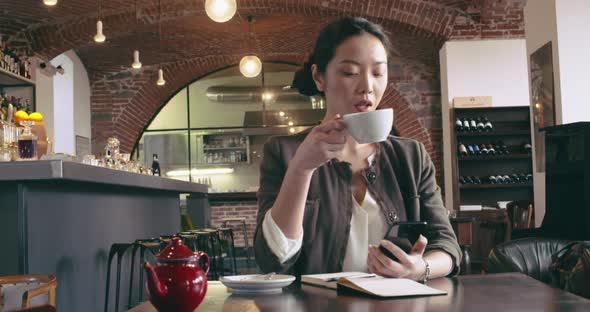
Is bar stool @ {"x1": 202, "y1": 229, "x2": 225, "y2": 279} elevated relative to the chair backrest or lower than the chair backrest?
lower

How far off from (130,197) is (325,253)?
11.4 ft

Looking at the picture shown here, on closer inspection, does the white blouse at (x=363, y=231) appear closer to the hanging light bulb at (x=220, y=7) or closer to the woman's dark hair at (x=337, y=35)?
the woman's dark hair at (x=337, y=35)

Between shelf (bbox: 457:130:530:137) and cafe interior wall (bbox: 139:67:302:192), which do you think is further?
cafe interior wall (bbox: 139:67:302:192)

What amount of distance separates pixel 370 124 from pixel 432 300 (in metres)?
0.38

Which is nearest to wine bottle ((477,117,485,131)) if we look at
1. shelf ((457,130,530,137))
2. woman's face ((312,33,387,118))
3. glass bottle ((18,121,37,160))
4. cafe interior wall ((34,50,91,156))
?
shelf ((457,130,530,137))

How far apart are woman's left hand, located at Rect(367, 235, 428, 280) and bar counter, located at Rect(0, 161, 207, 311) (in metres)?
1.92

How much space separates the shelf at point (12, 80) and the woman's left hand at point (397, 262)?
275 inches

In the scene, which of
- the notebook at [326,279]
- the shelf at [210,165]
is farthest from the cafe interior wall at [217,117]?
the notebook at [326,279]

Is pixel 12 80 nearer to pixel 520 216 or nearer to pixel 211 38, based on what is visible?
pixel 211 38

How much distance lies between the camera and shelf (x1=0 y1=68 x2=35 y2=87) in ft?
25.4

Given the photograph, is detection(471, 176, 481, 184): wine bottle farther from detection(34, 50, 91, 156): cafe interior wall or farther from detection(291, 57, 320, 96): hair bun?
detection(291, 57, 320, 96): hair bun

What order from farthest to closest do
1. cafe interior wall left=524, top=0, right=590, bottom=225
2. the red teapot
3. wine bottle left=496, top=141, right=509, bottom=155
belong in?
wine bottle left=496, top=141, right=509, bottom=155, cafe interior wall left=524, top=0, right=590, bottom=225, the red teapot

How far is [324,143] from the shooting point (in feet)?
4.65

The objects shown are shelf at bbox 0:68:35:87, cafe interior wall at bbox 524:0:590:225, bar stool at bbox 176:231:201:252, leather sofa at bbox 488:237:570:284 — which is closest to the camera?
leather sofa at bbox 488:237:570:284
